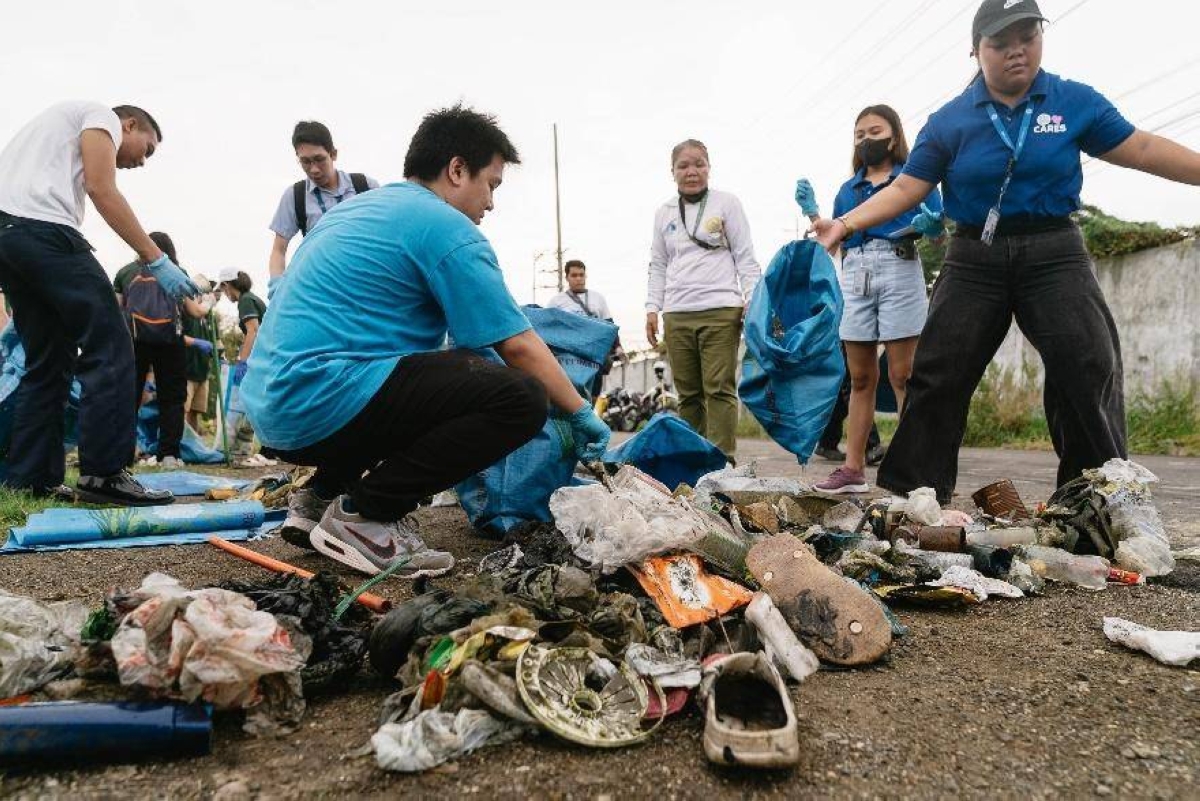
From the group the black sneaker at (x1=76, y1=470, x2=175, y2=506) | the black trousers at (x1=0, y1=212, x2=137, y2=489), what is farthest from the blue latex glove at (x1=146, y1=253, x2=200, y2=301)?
the black sneaker at (x1=76, y1=470, x2=175, y2=506)

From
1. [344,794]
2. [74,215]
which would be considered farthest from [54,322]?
[344,794]

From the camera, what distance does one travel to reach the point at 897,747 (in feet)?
4.16

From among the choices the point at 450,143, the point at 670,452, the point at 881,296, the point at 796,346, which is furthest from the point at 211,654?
the point at 881,296

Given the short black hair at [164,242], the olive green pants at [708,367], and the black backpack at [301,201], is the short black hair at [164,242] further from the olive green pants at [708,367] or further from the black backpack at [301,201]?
the olive green pants at [708,367]

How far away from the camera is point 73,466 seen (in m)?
5.57

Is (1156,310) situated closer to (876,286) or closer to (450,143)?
(876,286)

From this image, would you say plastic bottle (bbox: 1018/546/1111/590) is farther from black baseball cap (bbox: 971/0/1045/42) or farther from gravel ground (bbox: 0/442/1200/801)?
black baseball cap (bbox: 971/0/1045/42)

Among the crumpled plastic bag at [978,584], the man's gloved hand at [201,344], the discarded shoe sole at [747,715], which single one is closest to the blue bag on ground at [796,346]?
the crumpled plastic bag at [978,584]

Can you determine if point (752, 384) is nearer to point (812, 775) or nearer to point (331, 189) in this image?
point (812, 775)

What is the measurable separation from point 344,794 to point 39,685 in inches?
27.9

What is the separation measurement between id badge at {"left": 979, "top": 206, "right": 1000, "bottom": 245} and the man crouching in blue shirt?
1714mm

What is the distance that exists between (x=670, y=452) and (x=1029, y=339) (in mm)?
1460

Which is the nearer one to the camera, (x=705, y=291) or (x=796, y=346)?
(x=796, y=346)

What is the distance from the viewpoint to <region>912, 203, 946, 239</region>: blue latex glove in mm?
3725
